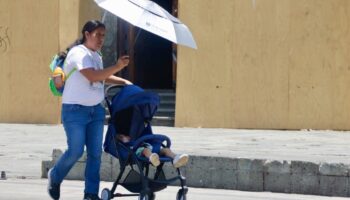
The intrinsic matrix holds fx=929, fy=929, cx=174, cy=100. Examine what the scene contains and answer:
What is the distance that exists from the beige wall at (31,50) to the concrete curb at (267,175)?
28.5 feet

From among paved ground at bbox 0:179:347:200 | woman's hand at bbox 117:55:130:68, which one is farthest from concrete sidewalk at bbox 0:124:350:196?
woman's hand at bbox 117:55:130:68

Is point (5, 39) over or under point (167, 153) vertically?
over

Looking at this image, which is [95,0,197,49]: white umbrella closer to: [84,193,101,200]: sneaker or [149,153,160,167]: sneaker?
[149,153,160,167]: sneaker

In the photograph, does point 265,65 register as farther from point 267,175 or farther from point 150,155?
point 150,155

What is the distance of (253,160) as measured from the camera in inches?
384

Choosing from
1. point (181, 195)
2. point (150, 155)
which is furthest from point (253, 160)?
point (150, 155)

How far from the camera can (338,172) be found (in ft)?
30.3

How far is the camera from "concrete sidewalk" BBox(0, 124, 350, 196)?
940cm

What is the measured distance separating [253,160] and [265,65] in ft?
22.0

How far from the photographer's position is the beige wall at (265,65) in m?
15.8

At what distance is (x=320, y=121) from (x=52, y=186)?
8.56 metres

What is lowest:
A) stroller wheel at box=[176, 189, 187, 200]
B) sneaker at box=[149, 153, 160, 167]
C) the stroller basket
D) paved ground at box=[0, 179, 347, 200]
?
paved ground at box=[0, 179, 347, 200]

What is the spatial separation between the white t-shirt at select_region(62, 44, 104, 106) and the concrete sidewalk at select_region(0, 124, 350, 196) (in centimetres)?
237

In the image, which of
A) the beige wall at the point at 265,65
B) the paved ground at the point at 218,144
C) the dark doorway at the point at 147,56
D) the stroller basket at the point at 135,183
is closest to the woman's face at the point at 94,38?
the stroller basket at the point at 135,183
